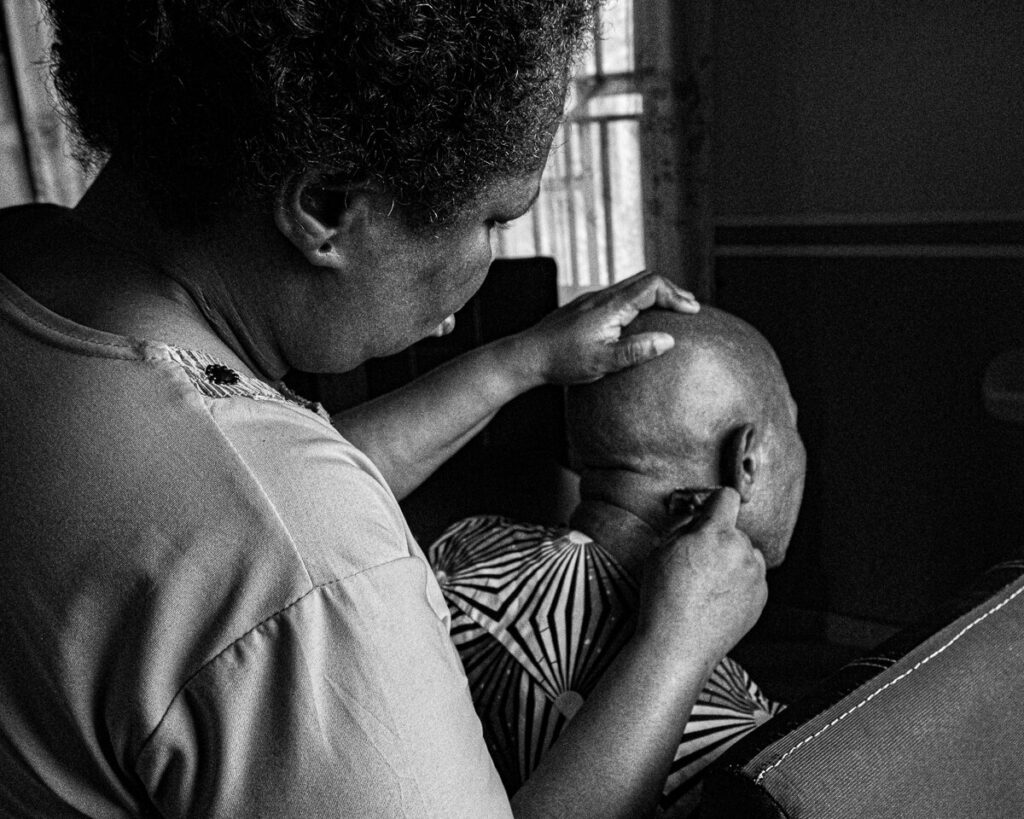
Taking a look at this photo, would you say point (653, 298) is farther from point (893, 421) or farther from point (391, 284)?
point (893, 421)

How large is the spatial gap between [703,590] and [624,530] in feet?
0.77

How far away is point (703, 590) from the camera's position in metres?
1.03

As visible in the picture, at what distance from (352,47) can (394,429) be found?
2.65ft

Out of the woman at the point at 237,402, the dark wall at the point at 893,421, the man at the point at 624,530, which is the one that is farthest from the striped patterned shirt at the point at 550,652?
the dark wall at the point at 893,421

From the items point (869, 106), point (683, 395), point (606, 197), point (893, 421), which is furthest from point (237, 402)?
point (606, 197)

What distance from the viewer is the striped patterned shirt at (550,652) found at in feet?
3.63

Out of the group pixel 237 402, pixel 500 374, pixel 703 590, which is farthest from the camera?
pixel 500 374

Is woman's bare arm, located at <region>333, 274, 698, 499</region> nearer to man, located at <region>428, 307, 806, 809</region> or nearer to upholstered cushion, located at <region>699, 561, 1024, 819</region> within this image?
man, located at <region>428, 307, 806, 809</region>

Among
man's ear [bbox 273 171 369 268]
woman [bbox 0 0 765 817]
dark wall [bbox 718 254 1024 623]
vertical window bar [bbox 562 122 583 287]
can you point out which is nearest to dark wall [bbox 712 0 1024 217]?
dark wall [bbox 718 254 1024 623]

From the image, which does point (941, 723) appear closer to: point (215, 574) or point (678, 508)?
point (678, 508)

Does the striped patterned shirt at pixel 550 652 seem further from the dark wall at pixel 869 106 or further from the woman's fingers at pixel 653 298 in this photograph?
the dark wall at pixel 869 106

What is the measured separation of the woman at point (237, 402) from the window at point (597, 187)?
82.6 inches

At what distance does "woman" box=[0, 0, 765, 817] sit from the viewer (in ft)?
2.07

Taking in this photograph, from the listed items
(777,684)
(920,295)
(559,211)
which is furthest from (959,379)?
(559,211)
